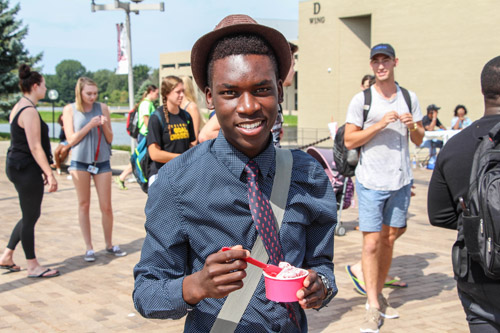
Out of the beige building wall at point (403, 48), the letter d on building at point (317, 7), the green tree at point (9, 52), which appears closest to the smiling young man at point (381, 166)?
the beige building wall at point (403, 48)

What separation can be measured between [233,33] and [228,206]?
0.61m

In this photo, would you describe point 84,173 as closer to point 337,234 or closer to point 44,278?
point 44,278

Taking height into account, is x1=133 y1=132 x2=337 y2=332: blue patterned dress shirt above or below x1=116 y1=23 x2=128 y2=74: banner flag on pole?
below

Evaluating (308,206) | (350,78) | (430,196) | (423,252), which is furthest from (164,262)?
(350,78)

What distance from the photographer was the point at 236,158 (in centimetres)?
206

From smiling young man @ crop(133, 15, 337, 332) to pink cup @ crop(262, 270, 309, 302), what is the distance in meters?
0.06

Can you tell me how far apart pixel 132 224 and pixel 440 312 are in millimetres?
5506

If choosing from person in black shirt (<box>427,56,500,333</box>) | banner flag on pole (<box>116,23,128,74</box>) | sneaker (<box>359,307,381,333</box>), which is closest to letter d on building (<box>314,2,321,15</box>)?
banner flag on pole (<box>116,23,128,74</box>)

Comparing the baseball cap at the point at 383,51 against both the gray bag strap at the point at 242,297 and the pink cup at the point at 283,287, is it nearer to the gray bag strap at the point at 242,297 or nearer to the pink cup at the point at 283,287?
the gray bag strap at the point at 242,297

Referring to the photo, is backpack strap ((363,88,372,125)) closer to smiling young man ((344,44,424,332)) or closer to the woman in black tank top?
smiling young man ((344,44,424,332))

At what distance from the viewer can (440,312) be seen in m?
5.46

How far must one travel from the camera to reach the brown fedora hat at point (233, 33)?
203 centimetres

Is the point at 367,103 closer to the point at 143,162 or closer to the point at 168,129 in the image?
the point at 168,129

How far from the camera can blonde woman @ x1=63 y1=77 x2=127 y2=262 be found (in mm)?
7090
